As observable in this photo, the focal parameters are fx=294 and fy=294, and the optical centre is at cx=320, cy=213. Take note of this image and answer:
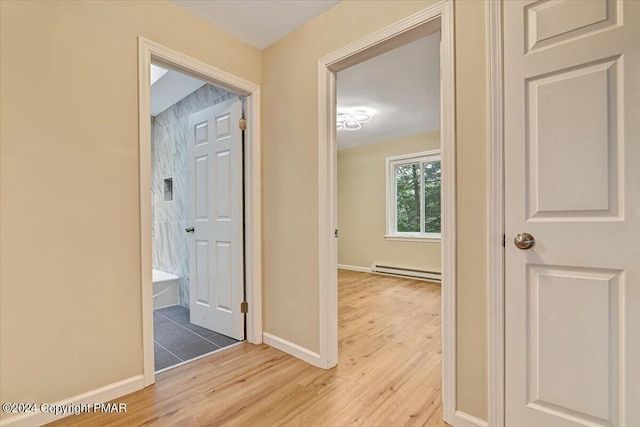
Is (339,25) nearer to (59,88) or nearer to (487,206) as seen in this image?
(487,206)

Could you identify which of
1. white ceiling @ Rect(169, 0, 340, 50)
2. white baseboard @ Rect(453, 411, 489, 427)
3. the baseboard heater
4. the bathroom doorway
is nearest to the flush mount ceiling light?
the bathroom doorway

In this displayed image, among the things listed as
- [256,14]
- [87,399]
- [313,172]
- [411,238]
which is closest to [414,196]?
[411,238]

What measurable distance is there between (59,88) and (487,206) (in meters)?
2.25

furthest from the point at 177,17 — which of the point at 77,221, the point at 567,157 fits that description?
the point at 567,157

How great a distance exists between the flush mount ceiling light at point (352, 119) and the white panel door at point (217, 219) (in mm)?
1829

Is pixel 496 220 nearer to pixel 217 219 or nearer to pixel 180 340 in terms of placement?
pixel 217 219

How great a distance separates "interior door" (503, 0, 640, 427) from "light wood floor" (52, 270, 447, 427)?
592mm

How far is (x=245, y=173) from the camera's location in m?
2.47

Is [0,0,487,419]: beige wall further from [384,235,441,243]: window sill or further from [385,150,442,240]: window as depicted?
[385,150,442,240]: window

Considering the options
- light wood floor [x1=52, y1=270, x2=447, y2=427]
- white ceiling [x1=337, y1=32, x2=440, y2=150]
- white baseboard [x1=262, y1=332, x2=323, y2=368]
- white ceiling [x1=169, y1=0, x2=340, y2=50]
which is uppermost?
white ceiling [x1=169, y1=0, x2=340, y2=50]

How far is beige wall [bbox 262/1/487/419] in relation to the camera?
1399 millimetres

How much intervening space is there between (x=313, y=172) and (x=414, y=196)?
11.9ft

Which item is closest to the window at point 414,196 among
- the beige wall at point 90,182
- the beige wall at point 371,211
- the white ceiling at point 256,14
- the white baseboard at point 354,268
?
the beige wall at point 371,211

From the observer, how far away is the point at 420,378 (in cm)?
190
